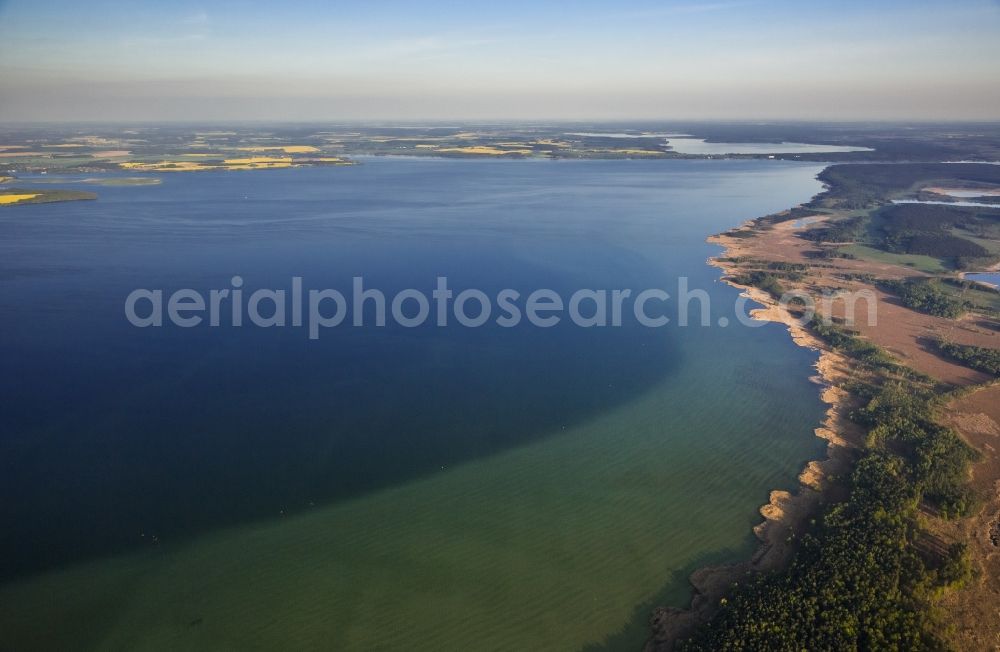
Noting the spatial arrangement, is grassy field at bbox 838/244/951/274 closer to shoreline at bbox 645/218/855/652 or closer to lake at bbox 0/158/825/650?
lake at bbox 0/158/825/650

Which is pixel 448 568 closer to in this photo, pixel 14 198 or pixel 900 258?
pixel 900 258

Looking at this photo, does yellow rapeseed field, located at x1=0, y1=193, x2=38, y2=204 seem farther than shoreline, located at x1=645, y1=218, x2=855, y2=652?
Yes

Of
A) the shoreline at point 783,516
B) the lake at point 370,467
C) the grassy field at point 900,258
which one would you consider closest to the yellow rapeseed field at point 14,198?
→ the lake at point 370,467

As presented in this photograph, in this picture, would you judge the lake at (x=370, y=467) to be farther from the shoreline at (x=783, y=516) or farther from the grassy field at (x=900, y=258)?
the grassy field at (x=900, y=258)

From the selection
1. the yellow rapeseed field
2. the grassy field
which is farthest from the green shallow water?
the yellow rapeseed field

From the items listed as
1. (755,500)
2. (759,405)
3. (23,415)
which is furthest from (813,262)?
(23,415)

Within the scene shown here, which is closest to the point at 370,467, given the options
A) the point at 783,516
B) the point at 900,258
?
the point at 783,516

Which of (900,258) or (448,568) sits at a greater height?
(900,258)

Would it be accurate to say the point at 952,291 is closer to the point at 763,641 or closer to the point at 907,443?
the point at 907,443

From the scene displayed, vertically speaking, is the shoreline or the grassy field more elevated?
the grassy field
